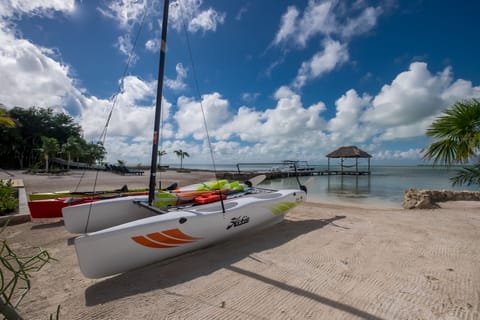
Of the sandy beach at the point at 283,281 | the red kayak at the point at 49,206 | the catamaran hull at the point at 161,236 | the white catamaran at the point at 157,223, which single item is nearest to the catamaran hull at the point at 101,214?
the white catamaran at the point at 157,223

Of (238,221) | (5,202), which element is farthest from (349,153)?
(5,202)

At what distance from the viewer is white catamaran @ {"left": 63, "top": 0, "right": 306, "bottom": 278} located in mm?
2693

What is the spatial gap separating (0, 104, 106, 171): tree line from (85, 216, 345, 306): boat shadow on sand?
26116 millimetres

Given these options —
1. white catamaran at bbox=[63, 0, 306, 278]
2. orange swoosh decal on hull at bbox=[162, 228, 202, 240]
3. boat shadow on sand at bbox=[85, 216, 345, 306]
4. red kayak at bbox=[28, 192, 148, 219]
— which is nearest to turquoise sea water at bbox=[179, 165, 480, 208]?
white catamaran at bbox=[63, 0, 306, 278]

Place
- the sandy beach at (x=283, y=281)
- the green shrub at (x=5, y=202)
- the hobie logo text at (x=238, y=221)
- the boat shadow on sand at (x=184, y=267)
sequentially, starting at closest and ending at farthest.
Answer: the sandy beach at (x=283, y=281) → the boat shadow on sand at (x=184, y=267) → the hobie logo text at (x=238, y=221) → the green shrub at (x=5, y=202)

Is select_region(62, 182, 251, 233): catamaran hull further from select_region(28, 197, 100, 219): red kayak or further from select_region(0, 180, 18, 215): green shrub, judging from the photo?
select_region(0, 180, 18, 215): green shrub

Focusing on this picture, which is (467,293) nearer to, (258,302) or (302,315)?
(302,315)

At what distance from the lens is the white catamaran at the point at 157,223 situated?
2.69m

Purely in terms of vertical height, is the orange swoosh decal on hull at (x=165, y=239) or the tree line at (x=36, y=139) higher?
the tree line at (x=36, y=139)

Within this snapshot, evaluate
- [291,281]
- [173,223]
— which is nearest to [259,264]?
[291,281]

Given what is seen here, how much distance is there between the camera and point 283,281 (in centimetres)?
269

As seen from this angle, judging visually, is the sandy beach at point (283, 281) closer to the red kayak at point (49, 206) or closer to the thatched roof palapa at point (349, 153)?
the red kayak at point (49, 206)

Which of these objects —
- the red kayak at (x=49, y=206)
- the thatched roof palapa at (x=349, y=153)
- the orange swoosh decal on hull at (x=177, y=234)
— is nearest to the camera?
the orange swoosh decal on hull at (x=177, y=234)

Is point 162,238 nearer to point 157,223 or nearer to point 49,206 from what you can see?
point 157,223
